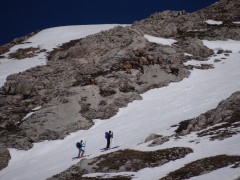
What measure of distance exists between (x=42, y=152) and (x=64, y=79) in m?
22.3

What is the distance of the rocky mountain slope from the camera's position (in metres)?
39.7

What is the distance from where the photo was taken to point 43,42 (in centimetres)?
9938

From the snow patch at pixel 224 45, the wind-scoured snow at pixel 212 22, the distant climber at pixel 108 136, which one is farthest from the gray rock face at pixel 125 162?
the wind-scoured snow at pixel 212 22

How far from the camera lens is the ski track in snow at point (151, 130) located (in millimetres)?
29562

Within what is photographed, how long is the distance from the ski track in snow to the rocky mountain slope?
1.44 m

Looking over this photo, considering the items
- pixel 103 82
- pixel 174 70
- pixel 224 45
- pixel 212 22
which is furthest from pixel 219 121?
pixel 212 22

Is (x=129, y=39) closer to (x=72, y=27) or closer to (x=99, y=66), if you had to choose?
(x=99, y=66)

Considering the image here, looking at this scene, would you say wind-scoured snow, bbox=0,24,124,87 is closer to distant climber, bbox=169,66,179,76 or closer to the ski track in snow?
the ski track in snow

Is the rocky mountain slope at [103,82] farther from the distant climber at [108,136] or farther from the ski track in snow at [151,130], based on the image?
the distant climber at [108,136]

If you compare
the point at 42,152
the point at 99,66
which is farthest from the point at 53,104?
the point at 99,66

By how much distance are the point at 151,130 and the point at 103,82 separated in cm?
2063

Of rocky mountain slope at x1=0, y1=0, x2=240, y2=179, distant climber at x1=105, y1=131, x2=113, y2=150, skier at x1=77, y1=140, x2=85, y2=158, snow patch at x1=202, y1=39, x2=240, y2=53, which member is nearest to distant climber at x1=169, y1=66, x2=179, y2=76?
rocky mountain slope at x1=0, y1=0, x2=240, y2=179

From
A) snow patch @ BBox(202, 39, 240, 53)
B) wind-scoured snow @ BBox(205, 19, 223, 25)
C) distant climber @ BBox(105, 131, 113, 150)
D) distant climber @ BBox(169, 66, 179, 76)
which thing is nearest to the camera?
distant climber @ BBox(105, 131, 113, 150)

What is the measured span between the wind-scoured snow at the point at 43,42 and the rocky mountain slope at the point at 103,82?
334cm
